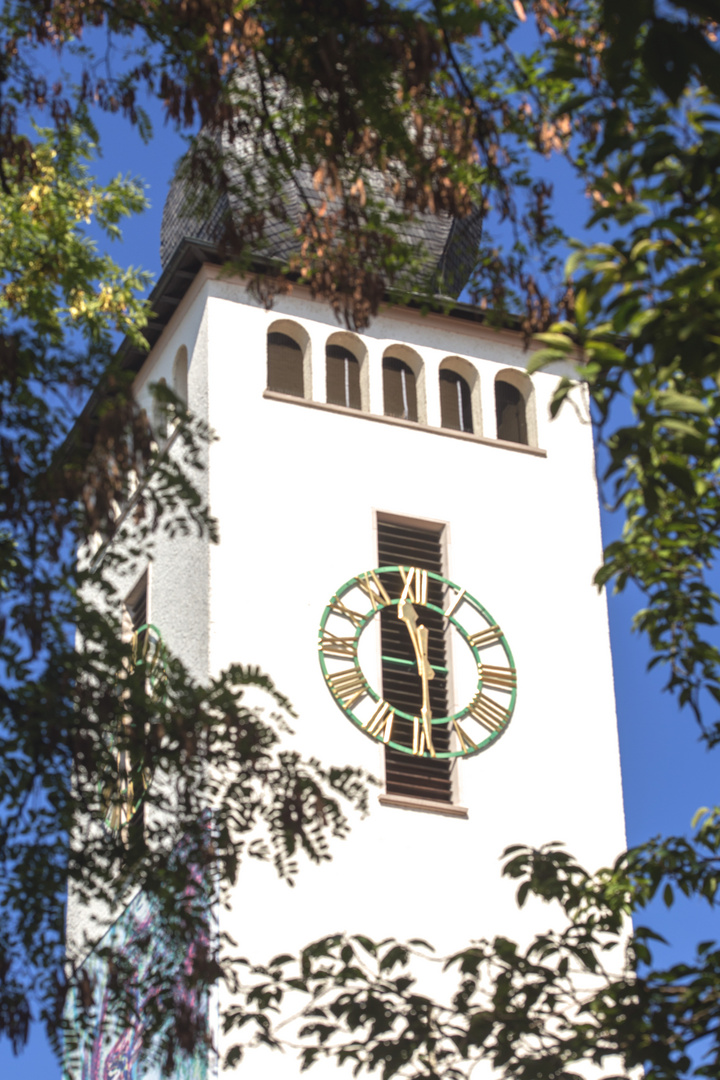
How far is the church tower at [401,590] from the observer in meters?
19.2

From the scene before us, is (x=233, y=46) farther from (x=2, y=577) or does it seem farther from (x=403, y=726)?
(x=403, y=726)

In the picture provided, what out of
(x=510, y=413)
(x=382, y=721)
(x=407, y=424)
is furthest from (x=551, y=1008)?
(x=510, y=413)

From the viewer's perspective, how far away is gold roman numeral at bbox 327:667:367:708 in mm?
19625

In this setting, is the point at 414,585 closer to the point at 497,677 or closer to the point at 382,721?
the point at 497,677

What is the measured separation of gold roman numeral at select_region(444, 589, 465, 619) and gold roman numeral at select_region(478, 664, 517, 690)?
1.98 feet

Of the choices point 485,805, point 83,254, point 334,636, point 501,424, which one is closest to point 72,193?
point 83,254

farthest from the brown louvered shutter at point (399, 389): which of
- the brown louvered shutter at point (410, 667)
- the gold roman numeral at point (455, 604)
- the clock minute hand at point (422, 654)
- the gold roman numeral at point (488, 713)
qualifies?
the gold roman numeral at point (488, 713)

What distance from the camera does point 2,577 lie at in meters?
8.96

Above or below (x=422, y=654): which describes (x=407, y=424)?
above

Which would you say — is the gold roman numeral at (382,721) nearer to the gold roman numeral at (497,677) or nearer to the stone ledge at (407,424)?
the gold roman numeral at (497,677)

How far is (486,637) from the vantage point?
20.8 m

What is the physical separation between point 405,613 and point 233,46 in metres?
12.0

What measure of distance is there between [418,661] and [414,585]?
2.84ft

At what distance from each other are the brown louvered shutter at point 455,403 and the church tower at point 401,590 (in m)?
0.02
